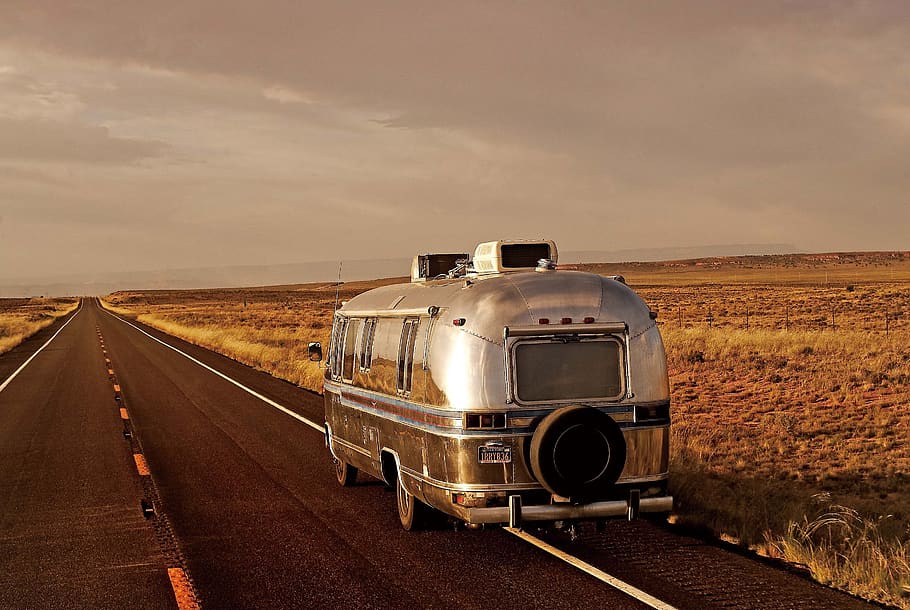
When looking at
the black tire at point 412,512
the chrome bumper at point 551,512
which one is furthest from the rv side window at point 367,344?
the chrome bumper at point 551,512

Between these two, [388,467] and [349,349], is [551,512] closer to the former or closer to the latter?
[388,467]

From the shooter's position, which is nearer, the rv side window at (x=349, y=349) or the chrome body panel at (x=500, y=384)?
the chrome body panel at (x=500, y=384)

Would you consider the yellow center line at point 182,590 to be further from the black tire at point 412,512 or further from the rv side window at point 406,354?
the rv side window at point 406,354

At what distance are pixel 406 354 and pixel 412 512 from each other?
147 centimetres

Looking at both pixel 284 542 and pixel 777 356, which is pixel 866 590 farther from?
pixel 777 356

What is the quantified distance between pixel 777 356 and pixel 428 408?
20172mm

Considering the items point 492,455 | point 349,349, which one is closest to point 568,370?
point 492,455

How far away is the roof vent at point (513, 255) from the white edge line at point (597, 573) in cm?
245

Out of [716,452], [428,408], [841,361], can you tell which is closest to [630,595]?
[428,408]

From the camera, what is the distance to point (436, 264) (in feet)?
32.0

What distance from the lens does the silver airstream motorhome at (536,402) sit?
23.4 feet

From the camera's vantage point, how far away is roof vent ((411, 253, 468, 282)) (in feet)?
31.8

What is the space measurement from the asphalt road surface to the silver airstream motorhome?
532 mm

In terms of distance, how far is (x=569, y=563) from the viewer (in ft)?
24.0
